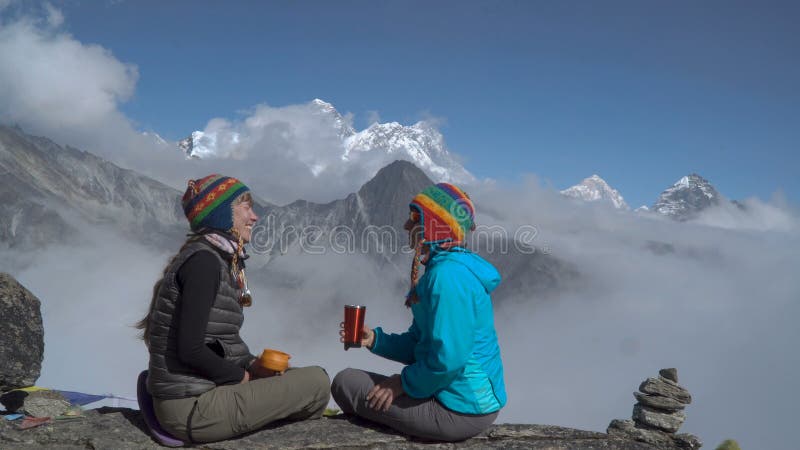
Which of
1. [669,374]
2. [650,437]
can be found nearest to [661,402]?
[669,374]

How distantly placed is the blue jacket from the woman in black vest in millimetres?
1630

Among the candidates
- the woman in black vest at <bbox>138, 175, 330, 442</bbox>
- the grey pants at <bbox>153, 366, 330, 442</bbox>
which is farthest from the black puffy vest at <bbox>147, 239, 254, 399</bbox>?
the grey pants at <bbox>153, 366, 330, 442</bbox>

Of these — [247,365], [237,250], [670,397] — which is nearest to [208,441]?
[247,365]

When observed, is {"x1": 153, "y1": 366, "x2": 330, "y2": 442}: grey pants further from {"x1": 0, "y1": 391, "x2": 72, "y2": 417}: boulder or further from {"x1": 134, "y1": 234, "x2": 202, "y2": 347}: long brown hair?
{"x1": 0, "y1": 391, "x2": 72, "y2": 417}: boulder

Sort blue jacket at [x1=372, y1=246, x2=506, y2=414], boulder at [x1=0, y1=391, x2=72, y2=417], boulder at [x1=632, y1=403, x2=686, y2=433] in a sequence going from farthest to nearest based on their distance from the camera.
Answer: boulder at [x1=632, y1=403, x2=686, y2=433], boulder at [x1=0, y1=391, x2=72, y2=417], blue jacket at [x1=372, y1=246, x2=506, y2=414]

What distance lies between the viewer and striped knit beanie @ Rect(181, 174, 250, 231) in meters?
7.72

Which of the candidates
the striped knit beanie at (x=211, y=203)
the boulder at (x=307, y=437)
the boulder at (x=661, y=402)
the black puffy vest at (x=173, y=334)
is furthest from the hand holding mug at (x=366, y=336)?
the boulder at (x=661, y=402)

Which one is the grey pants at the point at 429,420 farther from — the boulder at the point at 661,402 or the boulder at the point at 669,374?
the boulder at the point at 669,374

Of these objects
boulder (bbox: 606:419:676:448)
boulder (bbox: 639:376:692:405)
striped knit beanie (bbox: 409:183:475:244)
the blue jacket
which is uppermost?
striped knit beanie (bbox: 409:183:475:244)

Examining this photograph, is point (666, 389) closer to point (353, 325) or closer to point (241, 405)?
point (353, 325)

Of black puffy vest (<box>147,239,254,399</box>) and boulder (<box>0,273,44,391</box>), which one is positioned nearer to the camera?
black puffy vest (<box>147,239,254,399</box>)

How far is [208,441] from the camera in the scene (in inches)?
292

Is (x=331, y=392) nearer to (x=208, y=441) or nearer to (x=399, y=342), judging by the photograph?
(x=399, y=342)

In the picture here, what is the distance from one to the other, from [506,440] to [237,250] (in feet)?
15.3
